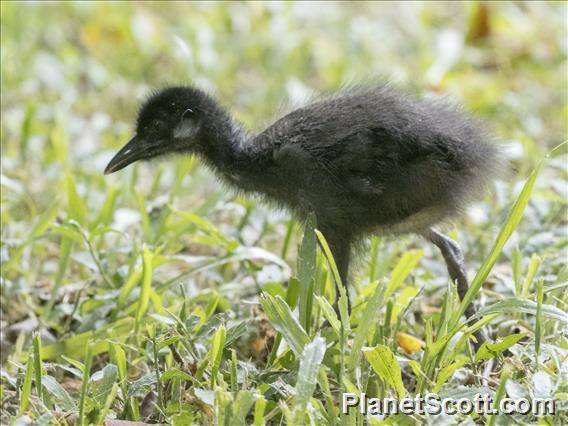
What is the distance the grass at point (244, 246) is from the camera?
3.39 meters

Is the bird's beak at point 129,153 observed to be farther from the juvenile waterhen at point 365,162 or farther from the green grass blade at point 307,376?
the green grass blade at point 307,376

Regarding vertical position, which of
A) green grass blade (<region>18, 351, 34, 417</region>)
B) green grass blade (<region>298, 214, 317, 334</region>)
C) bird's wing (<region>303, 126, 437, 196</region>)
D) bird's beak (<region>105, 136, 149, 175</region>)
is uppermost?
bird's beak (<region>105, 136, 149, 175</region>)

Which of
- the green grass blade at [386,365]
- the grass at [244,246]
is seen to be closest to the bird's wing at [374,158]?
the grass at [244,246]

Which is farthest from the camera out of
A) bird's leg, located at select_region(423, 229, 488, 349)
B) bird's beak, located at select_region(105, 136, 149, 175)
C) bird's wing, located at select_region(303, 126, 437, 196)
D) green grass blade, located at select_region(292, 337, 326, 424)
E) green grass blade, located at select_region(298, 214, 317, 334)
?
bird's beak, located at select_region(105, 136, 149, 175)

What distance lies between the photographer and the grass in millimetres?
3387

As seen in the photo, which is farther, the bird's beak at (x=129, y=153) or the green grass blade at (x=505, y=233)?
the bird's beak at (x=129, y=153)

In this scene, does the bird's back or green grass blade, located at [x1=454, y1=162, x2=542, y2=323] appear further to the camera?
the bird's back

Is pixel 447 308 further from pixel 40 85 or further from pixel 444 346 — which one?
pixel 40 85

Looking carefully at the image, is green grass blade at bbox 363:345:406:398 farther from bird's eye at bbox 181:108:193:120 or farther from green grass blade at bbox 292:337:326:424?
bird's eye at bbox 181:108:193:120

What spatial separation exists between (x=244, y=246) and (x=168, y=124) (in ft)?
2.22

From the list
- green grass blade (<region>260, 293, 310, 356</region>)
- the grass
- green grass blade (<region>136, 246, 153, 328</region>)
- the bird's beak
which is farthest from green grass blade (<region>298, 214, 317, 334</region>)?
the bird's beak

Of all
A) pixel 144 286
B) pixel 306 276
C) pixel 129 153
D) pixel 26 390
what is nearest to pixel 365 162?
pixel 306 276

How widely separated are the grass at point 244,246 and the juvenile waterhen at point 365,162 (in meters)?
0.17

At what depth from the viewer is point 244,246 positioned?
15.3 feet
